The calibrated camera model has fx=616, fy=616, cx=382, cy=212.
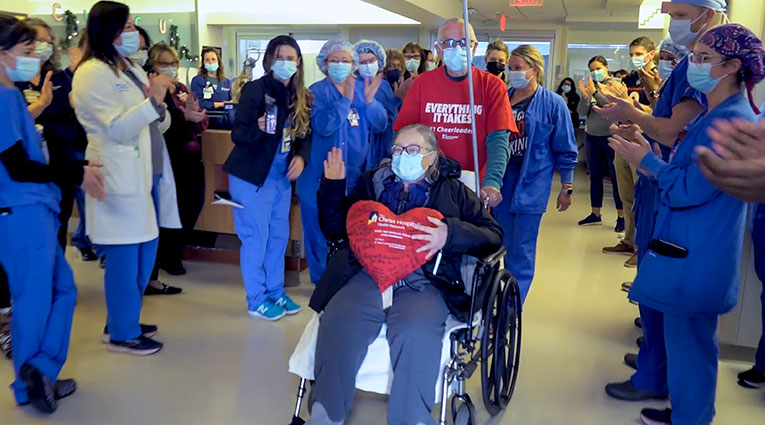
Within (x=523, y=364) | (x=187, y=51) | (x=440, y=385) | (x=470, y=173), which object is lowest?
(x=523, y=364)

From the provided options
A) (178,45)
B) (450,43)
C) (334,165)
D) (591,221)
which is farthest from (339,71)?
(178,45)

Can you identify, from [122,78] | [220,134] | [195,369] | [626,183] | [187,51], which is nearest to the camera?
[122,78]

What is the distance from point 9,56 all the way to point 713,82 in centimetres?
235

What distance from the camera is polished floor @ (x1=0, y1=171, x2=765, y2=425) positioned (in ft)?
7.74

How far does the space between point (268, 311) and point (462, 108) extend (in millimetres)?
1488

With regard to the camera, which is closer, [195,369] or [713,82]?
[713,82]

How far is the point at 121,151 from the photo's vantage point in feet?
8.41

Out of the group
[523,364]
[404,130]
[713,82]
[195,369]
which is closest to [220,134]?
[195,369]

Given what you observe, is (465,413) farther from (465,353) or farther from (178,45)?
(178,45)

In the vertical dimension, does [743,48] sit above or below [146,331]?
above

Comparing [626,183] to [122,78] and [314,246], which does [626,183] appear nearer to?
[314,246]

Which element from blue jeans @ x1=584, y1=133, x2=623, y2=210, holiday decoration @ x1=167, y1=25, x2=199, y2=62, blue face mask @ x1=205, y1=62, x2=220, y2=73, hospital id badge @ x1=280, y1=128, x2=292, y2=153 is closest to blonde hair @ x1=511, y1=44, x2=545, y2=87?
hospital id badge @ x1=280, y1=128, x2=292, y2=153

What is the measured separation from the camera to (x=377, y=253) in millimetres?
2123

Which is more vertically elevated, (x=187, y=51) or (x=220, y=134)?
(x=187, y=51)
